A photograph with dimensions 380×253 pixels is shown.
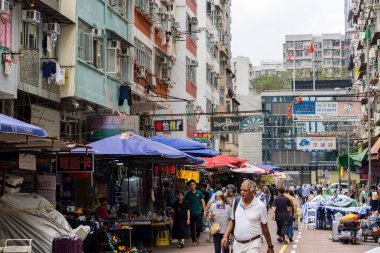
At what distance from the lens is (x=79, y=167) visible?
1953 centimetres

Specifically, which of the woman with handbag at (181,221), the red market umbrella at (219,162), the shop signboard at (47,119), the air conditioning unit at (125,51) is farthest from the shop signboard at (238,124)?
the woman with handbag at (181,221)

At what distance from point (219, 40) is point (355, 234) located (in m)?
40.9

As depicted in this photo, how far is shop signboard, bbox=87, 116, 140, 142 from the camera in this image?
2645 centimetres

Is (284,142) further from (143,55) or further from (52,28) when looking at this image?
(52,28)

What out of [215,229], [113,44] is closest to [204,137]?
[113,44]

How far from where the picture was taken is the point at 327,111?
A: 112ft

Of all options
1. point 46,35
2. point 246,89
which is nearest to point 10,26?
point 46,35

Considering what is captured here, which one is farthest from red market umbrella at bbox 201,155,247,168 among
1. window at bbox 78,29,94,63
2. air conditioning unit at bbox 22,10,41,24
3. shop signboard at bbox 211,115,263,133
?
air conditioning unit at bbox 22,10,41,24

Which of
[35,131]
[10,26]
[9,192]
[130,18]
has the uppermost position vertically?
[130,18]

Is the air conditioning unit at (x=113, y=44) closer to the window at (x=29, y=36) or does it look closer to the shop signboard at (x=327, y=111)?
the window at (x=29, y=36)

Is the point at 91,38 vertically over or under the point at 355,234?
over

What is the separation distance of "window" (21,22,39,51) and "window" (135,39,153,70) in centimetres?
1133

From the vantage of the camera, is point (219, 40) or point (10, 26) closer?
point (10, 26)

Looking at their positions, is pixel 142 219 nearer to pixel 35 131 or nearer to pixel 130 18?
pixel 35 131
